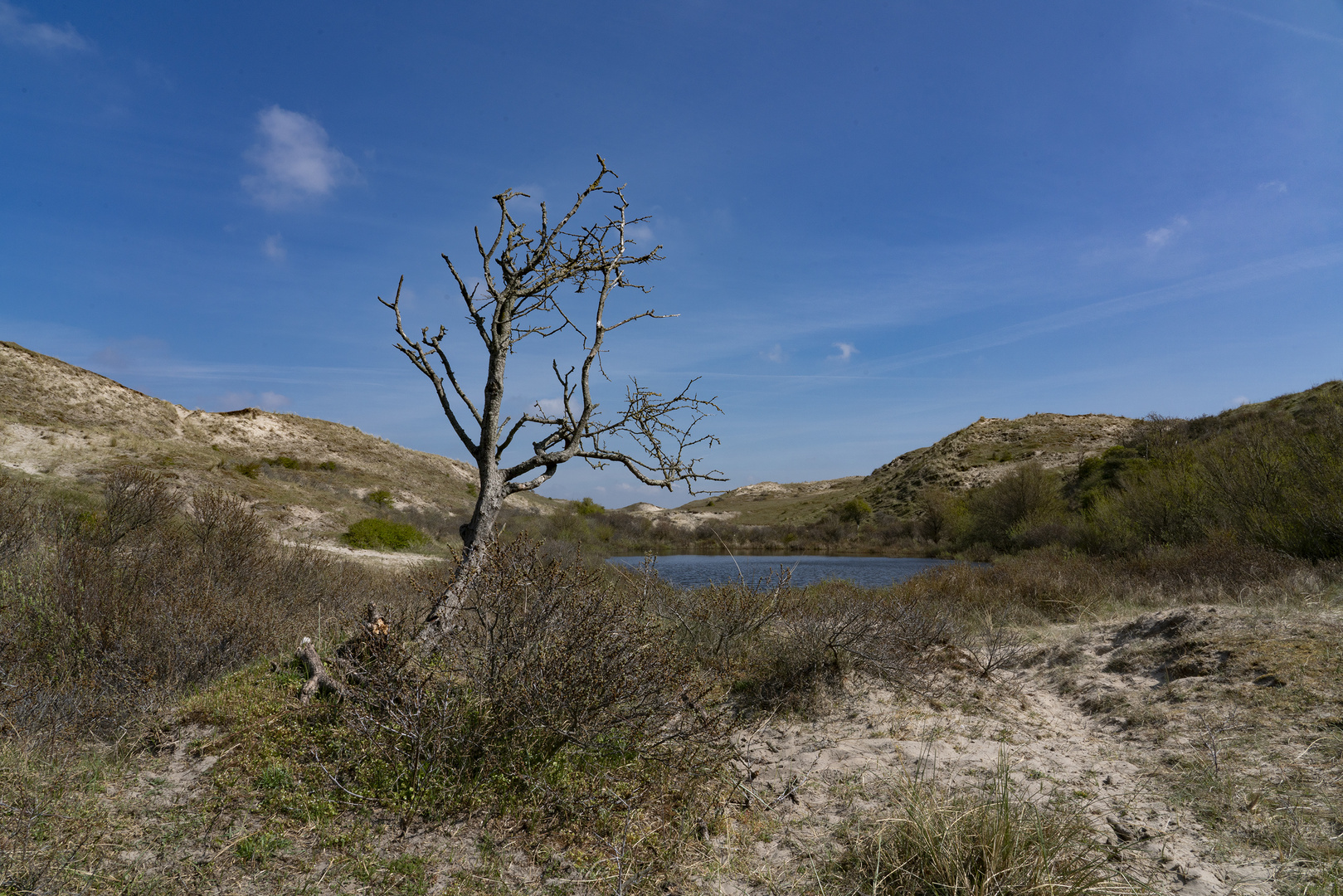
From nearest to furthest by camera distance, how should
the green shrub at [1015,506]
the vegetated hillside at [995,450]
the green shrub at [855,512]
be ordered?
the green shrub at [1015,506] < the vegetated hillside at [995,450] < the green shrub at [855,512]

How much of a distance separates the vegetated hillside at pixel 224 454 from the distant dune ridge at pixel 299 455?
103mm

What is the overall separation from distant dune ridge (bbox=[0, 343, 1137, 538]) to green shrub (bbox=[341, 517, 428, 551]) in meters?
0.99

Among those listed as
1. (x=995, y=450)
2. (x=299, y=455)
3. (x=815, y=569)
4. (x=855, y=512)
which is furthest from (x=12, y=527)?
(x=995, y=450)

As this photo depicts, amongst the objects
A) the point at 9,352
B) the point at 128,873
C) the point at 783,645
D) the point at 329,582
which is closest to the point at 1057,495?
the point at 783,645

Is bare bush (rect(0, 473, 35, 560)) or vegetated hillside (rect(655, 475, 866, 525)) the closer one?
bare bush (rect(0, 473, 35, 560))

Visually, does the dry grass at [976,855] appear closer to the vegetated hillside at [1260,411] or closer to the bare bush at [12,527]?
the bare bush at [12,527]

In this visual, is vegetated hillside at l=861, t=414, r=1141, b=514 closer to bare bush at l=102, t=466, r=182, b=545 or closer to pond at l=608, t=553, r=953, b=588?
pond at l=608, t=553, r=953, b=588

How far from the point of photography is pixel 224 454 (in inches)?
1578

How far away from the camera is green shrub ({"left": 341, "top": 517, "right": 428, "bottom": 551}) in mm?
24375

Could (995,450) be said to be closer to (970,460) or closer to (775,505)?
(970,460)

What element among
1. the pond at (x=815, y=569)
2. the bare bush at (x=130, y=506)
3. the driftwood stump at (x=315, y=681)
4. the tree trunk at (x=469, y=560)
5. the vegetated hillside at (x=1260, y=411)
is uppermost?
the vegetated hillside at (x=1260, y=411)

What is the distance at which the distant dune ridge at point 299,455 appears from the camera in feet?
84.5

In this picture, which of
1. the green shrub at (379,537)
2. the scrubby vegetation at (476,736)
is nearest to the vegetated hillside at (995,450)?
the green shrub at (379,537)

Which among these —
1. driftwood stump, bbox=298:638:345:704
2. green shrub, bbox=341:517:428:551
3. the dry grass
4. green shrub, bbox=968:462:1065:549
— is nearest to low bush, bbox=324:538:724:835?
driftwood stump, bbox=298:638:345:704
